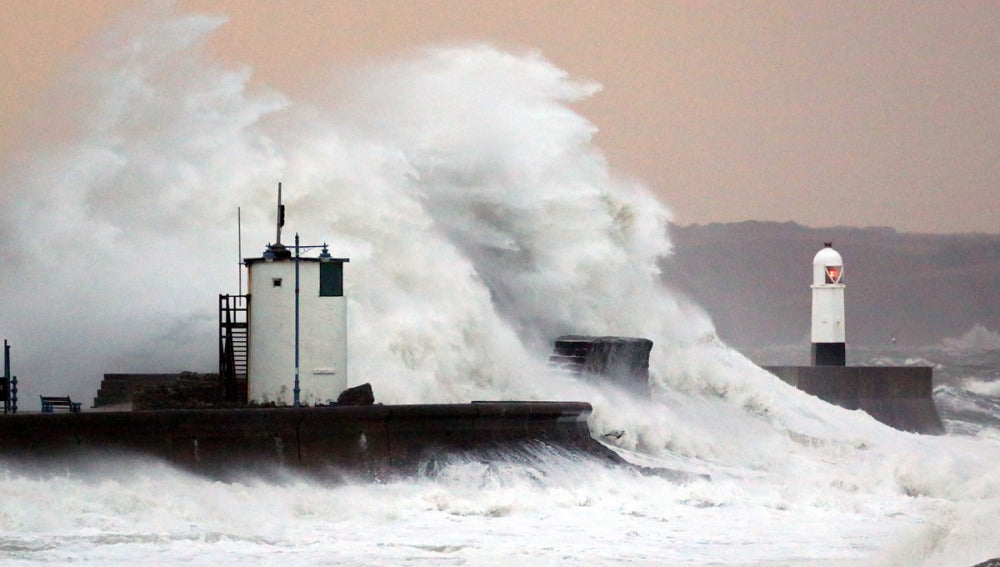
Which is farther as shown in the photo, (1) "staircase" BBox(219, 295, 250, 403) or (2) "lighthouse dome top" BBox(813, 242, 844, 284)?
(2) "lighthouse dome top" BBox(813, 242, 844, 284)

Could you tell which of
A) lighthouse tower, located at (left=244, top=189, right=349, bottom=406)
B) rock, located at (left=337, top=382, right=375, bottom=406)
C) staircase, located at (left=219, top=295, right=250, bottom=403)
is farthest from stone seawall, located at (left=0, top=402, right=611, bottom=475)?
staircase, located at (left=219, top=295, right=250, bottom=403)

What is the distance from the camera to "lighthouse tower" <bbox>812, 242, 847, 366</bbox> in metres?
26.6

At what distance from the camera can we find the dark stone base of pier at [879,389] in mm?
25984

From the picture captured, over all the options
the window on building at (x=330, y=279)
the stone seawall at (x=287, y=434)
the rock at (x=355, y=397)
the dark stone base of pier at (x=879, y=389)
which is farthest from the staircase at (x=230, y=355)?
the dark stone base of pier at (x=879, y=389)

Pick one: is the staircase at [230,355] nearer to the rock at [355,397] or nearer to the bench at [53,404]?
the rock at [355,397]

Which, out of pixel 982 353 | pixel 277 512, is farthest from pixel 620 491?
pixel 982 353

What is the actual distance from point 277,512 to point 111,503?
50.9 inches

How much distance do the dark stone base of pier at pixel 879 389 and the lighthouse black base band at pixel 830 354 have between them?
0.38m

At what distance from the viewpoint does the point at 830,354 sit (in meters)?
26.8

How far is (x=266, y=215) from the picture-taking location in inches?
843

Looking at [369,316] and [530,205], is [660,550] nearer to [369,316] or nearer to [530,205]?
[369,316]

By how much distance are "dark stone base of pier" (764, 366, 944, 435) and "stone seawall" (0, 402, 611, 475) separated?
460 inches

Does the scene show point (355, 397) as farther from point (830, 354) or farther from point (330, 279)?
point (830, 354)

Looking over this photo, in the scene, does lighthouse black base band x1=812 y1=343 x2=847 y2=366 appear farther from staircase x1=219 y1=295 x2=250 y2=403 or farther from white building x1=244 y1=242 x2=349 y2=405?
white building x1=244 y1=242 x2=349 y2=405
